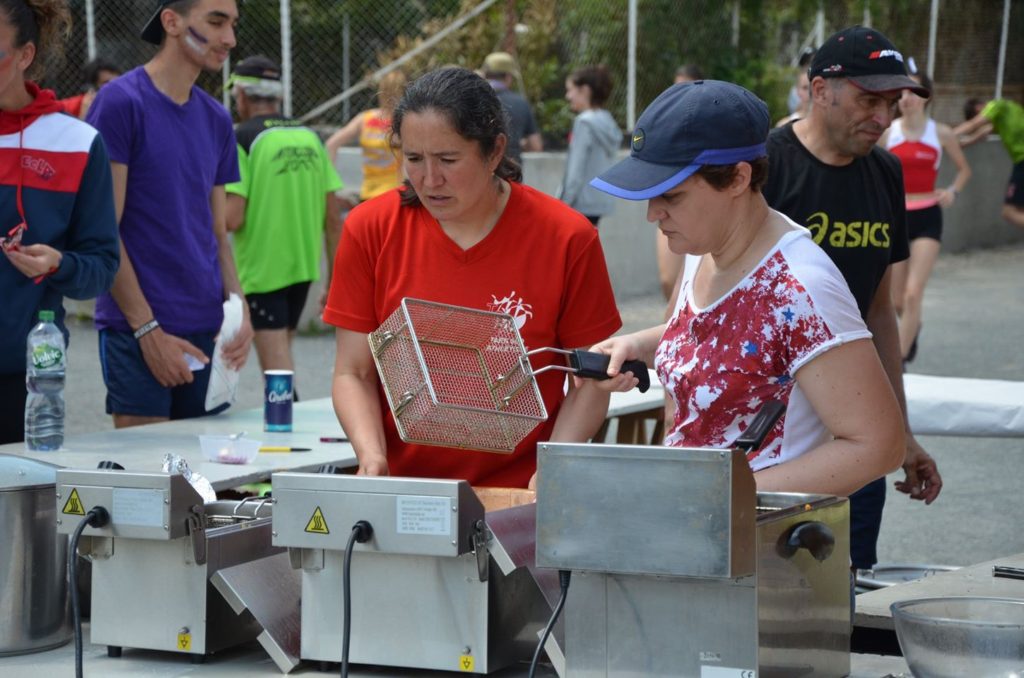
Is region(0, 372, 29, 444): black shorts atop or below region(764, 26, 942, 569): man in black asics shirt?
below

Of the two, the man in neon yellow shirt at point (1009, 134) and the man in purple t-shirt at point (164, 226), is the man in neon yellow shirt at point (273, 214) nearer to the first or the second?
the man in purple t-shirt at point (164, 226)

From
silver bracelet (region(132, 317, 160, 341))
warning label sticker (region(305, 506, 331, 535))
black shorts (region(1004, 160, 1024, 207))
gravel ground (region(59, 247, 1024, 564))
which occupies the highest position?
black shorts (region(1004, 160, 1024, 207))

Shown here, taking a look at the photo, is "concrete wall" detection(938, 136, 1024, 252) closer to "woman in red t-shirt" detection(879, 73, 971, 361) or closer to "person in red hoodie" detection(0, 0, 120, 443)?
"woman in red t-shirt" detection(879, 73, 971, 361)

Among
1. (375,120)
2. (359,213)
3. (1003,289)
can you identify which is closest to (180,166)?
(359,213)

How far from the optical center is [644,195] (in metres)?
2.18

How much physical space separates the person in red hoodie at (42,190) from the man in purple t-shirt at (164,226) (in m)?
0.44

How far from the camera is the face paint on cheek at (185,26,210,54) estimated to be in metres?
4.20

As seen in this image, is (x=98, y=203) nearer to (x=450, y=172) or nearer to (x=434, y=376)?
(x=450, y=172)

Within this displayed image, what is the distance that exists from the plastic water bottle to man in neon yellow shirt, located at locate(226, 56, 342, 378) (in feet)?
9.30

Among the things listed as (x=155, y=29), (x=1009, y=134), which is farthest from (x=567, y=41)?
(x=155, y=29)

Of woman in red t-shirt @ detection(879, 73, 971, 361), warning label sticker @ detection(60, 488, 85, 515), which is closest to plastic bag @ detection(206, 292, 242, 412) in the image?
warning label sticker @ detection(60, 488, 85, 515)

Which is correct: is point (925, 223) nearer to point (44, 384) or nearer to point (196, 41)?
point (196, 41)

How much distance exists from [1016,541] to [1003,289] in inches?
327

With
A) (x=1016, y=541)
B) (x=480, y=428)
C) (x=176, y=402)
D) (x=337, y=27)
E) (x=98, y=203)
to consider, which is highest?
(x=337, y=27)
